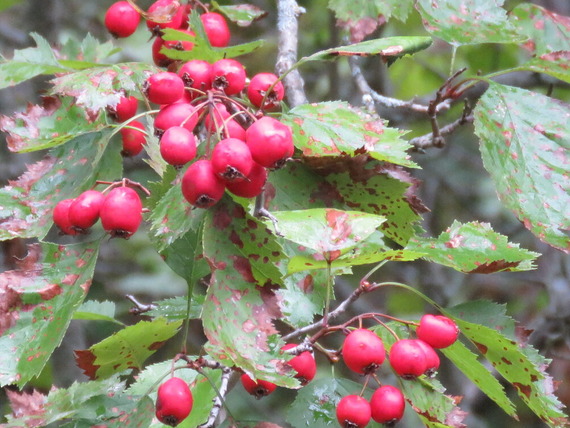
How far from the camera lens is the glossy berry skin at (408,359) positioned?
1.18m

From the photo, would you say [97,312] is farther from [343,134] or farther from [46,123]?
[343,134]

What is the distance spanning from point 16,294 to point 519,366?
762 millimetres

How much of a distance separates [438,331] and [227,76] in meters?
0.49

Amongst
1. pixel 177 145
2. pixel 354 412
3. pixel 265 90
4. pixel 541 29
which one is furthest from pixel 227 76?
pixel 541 29

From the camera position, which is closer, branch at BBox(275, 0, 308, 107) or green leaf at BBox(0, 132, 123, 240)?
green leaf at BBox(0, 132, 123, 240)

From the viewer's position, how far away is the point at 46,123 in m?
1.29

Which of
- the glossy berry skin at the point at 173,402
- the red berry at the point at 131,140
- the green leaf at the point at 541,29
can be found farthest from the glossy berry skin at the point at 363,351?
the green leaf at the point at 541,29

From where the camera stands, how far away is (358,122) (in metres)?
1.18

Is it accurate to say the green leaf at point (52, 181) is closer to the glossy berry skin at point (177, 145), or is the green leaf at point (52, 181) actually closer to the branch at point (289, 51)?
the glossy berry skin at point (177, 145)

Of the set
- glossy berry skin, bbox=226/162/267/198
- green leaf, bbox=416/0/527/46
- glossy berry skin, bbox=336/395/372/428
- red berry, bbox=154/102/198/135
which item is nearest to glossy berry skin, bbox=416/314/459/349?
glossy berry skin, bbox=336/395/372/428

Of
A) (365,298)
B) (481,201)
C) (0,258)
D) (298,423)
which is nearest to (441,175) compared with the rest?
(481,201)

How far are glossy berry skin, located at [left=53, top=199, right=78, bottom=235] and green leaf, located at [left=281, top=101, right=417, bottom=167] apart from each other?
0.34 meters

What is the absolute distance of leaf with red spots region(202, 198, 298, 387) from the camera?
102cm

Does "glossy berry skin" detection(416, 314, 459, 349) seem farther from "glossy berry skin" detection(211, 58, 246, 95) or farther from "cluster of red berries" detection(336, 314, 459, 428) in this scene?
"glossy berry skin" detection(211, 58, 246, 95)
